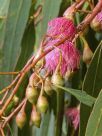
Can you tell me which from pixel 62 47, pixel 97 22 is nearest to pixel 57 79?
pixel 62 47

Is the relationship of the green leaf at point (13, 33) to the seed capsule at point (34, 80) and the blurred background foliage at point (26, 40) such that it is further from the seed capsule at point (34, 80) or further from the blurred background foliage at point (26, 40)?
the seed capsule at point (34, 80)

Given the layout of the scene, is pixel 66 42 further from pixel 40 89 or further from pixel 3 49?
pixel 3 49

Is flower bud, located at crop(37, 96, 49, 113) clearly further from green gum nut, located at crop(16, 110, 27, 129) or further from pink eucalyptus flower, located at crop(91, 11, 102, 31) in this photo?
pink eucalyptus flower, located at crop(91, 11, 102, 31)

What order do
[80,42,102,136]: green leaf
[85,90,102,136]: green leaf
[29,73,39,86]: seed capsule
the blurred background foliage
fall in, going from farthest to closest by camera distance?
the blurred background foliage, [80,42,102,136]: green leaf, [29,73,39,86]: seed capsule, [85,90,102,136]: green leaf

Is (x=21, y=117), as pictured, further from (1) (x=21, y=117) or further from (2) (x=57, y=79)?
(2) (x=57, y=79)

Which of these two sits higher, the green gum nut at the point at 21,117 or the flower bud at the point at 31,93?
the flower bud at the point at 31,93

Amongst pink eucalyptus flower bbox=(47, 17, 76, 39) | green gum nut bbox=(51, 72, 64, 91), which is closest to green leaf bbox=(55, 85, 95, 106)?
green gum nut bbox=(51, 72, 64, 91)

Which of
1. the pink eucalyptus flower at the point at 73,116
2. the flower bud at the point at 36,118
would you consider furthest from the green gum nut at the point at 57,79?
the pink eucalyptus flower at the point at 73,116
